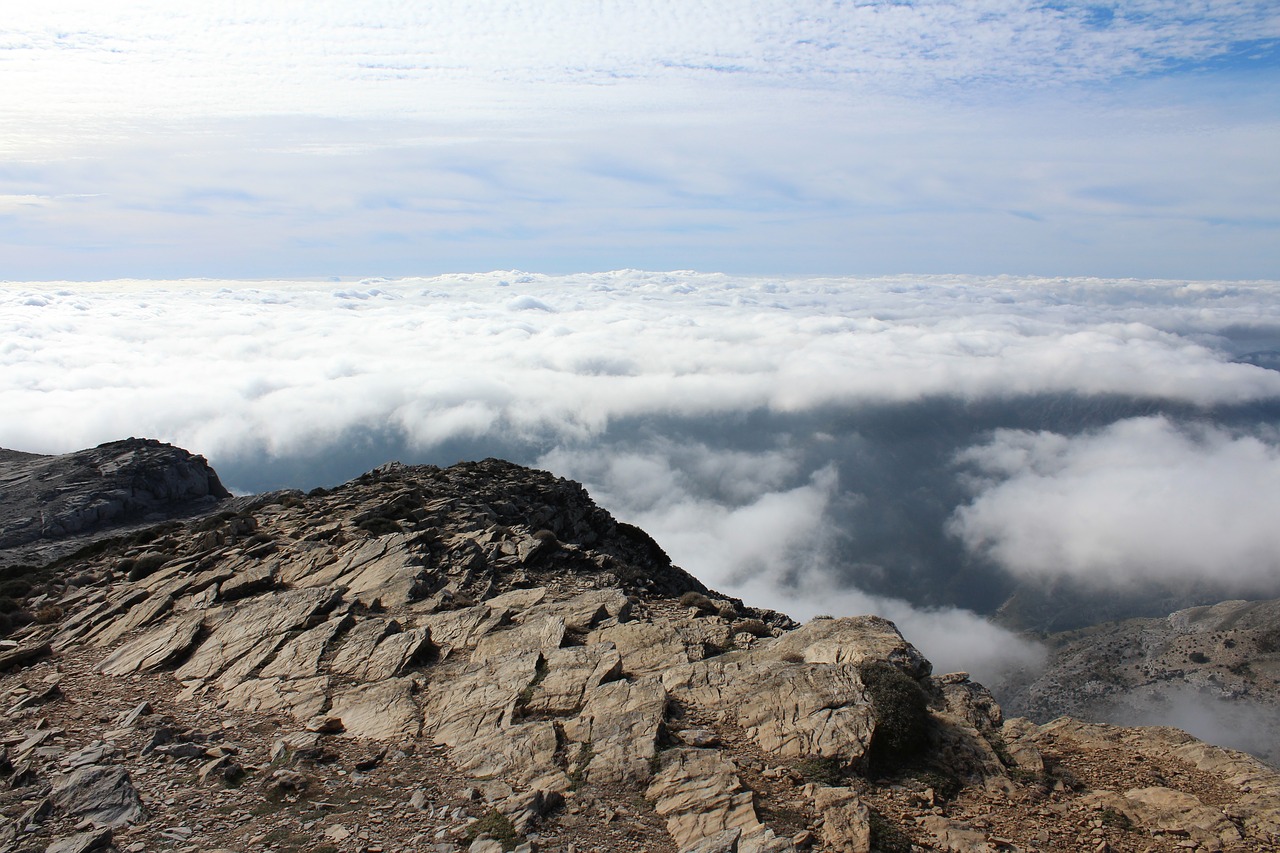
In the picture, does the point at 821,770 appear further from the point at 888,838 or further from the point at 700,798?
the point at 700,798

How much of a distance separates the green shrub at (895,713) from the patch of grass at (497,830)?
708 cm

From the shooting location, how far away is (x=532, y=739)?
48.5ft

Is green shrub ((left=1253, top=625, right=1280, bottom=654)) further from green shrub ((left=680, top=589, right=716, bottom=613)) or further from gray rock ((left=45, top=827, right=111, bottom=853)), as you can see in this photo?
gray rock ((left=45, top=827, right=111, bottom=853))

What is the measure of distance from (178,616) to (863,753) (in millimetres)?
22676

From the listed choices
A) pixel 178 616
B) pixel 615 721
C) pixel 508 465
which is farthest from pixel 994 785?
pixel 508 465

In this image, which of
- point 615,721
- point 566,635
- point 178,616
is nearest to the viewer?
point 615,721

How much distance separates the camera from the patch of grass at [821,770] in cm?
1327

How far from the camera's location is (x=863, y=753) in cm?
1371

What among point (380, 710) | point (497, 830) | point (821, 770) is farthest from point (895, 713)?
point (380, 710)

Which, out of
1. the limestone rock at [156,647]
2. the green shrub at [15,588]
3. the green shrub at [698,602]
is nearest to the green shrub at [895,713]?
the green shrub at [698,602]

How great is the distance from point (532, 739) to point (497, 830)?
2.85 metres

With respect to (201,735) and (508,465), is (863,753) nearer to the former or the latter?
(201,735)

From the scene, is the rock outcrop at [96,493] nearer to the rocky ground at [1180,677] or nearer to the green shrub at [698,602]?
the green shrub at [698,602]

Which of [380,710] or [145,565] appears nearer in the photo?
[380,710]
